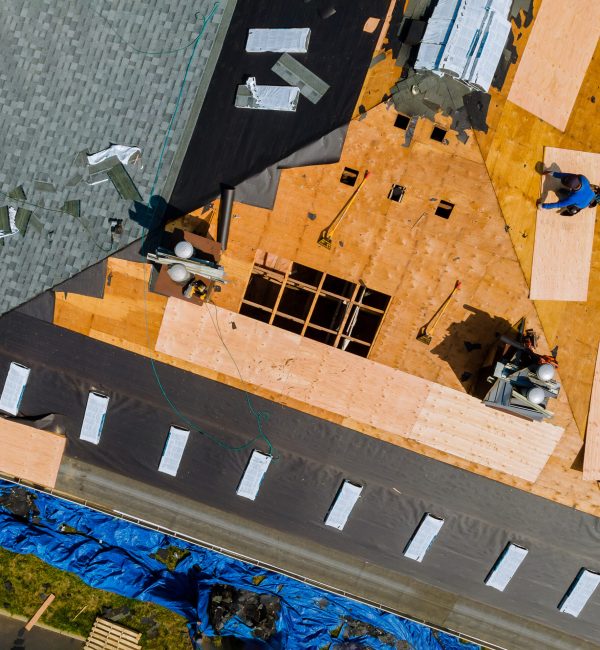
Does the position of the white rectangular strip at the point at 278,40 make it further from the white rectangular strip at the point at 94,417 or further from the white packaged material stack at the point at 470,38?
the white rectangular strip at the point at 94,417

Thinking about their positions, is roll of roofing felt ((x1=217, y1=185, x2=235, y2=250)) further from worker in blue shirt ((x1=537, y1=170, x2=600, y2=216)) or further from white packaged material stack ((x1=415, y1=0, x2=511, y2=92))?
worker in blue shirt ((x1=537, y1=170, x2=600, y2=216))

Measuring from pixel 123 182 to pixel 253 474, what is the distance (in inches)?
344

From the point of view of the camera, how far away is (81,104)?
13617 mm

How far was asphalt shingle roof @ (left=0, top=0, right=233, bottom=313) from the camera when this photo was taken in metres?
13.5

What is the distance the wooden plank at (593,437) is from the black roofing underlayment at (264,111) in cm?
961

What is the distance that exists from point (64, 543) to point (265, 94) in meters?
15.1

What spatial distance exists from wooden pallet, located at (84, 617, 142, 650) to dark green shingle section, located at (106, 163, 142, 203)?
13640 mm

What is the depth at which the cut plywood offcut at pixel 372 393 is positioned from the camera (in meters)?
13.4

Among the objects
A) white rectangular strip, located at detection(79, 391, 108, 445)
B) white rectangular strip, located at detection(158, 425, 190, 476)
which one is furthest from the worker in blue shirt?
white rectangular strip, located at detection(79, 391, 108, 445)

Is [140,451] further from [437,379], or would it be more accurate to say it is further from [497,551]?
[497,551]

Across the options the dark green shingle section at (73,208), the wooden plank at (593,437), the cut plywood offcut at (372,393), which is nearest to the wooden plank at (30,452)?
the cut plywood offcut at (372,393)

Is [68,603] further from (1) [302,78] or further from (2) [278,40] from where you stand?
(2) [278,40]

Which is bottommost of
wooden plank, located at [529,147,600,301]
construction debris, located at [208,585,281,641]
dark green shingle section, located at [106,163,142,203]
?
construction debris, located at [208,585,281,641]

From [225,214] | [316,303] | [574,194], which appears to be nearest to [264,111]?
[225,214]
